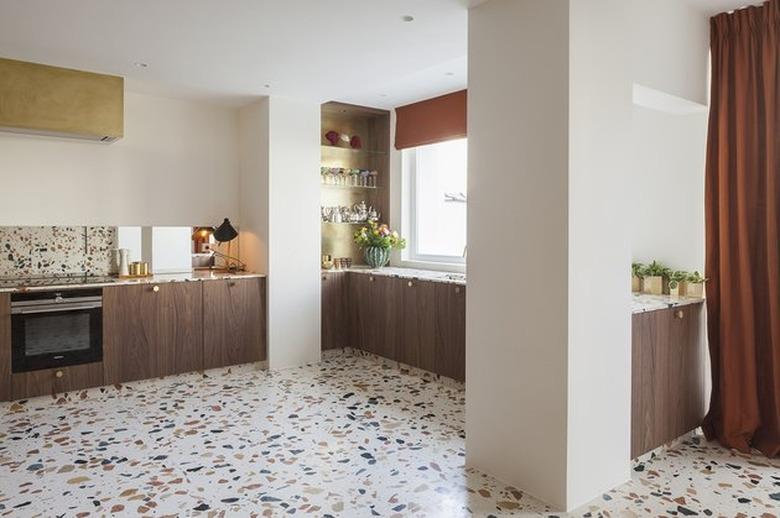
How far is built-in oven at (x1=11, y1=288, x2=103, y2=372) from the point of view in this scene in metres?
3.63

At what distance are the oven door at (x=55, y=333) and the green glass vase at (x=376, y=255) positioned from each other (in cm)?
249

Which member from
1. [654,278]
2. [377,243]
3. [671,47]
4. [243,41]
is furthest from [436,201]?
[671,47]

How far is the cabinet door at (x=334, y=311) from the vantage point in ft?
17.0

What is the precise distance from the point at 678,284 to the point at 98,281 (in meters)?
4.10

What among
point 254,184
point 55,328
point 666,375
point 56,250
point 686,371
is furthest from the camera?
point 254,184

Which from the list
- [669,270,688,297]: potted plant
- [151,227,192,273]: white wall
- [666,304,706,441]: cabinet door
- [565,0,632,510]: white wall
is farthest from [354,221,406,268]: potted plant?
[565,0,632,510]: white wall

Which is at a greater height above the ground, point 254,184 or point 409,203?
point 254,184

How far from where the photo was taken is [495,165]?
2.59 m

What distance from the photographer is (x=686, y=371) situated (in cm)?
305

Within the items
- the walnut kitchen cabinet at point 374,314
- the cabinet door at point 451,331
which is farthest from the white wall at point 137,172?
the cabinet door at point 451,331

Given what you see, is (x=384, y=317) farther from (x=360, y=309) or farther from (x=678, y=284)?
(x=678, y=284)

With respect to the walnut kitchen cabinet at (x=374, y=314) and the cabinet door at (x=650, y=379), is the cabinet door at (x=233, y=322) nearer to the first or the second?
the walnut kitchen cabinet at (x=374, y=314)

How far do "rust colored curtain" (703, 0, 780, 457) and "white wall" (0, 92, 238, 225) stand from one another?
4.00 metres

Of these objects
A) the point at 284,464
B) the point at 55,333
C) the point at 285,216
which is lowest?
the point at 284,464
